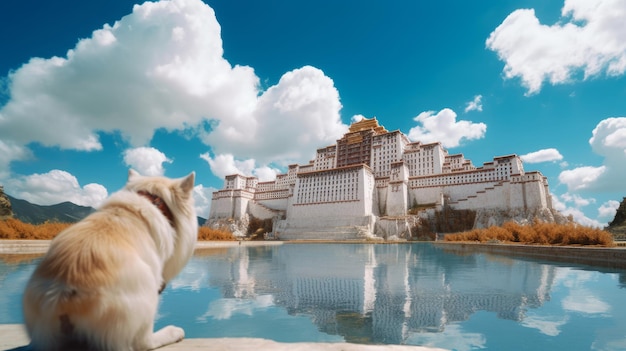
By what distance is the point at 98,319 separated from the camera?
5.13 feet

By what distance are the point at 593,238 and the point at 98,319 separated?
19.4m

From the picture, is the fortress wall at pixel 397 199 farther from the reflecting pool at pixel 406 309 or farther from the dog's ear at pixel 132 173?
the dog's ear at pixel 132 173

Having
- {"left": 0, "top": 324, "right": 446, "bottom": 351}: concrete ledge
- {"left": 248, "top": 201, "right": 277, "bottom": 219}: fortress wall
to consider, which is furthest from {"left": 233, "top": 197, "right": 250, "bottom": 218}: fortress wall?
{"left": 0, "top": 324, "right": 446, "bottom": 351}: concrete ledge

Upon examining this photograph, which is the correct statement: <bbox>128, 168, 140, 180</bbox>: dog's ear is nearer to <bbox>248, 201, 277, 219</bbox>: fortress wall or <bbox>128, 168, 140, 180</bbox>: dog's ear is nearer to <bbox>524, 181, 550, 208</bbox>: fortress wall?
<bbox>524, 181, 550, 208</bbox>: fortress wall

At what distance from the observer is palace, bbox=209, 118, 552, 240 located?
153 feet

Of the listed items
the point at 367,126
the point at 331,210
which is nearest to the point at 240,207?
the point at 331,210

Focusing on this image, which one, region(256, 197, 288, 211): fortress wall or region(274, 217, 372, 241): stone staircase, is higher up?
region(256, 197, 288, 211): fortress wall

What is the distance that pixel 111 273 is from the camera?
5.32ft

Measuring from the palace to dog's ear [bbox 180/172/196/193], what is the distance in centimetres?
4473

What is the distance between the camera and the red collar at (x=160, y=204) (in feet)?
6.59

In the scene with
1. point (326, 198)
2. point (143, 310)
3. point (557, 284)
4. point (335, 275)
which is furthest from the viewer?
point (326, 198)

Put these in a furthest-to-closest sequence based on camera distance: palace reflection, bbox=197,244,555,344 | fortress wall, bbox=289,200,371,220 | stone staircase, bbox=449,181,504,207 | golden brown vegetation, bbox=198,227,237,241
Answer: fortress wall, bbox=289,200,371,220 < stone staircase, bbox=449,181,504,207 < golden brown vegetation, bbox=198,227,237,241 < palace reflection, bbox=197,244,555,344

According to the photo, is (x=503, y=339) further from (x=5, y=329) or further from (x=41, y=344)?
(x=5, y=329)

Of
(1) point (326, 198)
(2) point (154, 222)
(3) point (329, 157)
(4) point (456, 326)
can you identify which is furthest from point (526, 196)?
(2) point (154, 222)
